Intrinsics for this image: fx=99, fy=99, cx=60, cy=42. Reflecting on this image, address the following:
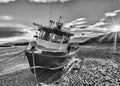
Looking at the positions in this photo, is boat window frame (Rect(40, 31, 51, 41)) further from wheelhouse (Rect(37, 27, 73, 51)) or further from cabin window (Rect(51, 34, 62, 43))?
cabin window (Rect(51, 34, 62, 43))

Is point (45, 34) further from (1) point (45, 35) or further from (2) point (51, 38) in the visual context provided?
(2) point (51, 38)

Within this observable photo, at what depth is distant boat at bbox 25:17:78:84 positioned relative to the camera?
8102 millimetres

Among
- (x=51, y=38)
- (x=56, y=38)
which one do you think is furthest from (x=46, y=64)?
(x=56, y=38)

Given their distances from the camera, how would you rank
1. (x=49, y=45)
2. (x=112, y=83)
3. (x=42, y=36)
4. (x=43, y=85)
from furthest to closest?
(x=42, y=36) → (x=49, y=45) → (x=43, y=85) → (x=112, y=83)

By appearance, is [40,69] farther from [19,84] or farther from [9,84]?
[9,84]

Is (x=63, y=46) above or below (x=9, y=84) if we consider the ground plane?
above

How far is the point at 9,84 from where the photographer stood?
866 cm

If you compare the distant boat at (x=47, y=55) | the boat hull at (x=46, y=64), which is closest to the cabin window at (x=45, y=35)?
the distant boat at (x=47, y=55)

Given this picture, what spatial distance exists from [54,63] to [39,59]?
1431 mm

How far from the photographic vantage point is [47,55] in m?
8.09

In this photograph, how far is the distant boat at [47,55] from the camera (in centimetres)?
810

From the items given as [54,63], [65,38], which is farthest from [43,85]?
[65,38]

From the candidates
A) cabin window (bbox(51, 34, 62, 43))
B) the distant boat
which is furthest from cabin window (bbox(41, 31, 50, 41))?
cabin window (bbox(51, 34, 62, 43))

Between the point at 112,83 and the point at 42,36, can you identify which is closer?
the point at 112,83
